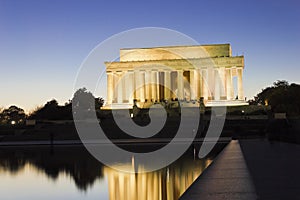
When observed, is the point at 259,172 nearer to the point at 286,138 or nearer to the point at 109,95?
the point at 286,138

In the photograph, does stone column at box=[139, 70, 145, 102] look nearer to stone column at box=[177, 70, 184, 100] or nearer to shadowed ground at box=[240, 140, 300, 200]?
stone column at box=[177, 70, 184, 100]

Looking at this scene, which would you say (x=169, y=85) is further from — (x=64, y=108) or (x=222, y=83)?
(x=64, y=108)

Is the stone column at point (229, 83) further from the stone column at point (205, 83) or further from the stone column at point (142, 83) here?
the stone column at point (142, 83)

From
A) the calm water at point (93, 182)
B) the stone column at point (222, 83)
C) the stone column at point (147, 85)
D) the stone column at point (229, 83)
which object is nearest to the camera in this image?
the calm water at point (93, 182)

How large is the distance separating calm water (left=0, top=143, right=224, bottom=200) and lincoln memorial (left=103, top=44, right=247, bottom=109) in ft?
155

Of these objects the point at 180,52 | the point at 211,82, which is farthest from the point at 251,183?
the point at 180,52

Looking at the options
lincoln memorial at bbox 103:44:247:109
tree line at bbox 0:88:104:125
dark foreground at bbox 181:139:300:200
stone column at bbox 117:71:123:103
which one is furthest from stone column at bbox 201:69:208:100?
dark foreground at bbox 181:139:300:200

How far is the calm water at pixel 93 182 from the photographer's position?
11125mm

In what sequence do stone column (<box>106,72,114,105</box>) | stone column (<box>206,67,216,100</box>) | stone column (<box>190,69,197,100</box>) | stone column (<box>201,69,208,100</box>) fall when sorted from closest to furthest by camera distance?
stone column (<box>206,67,216,100</box>) < stone column (<box>201,69,208,100</box>) < stone column (<box>190,69,197,100</box>) < stone column (<box>106,72,114,105</box>)

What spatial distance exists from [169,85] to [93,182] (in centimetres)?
5814

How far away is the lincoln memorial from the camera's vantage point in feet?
217

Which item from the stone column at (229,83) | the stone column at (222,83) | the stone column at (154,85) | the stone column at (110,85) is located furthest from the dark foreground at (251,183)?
the stone column at (110,85)

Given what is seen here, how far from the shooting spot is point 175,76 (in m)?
72.1

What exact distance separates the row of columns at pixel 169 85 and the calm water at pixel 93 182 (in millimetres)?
49779
